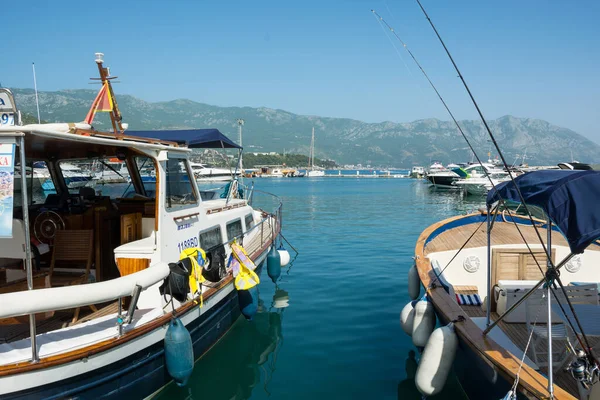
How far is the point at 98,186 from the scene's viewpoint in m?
8.79

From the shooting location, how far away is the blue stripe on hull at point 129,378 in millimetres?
4754

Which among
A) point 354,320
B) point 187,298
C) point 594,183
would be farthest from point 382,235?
point 594,183

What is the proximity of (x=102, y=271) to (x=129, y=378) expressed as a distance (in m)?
2.40

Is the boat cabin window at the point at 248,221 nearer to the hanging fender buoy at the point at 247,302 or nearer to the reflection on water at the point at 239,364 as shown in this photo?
the reflection on water at the point at 239,364

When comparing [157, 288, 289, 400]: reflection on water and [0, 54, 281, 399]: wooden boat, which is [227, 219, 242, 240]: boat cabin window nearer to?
[0, 54, 281, 399]: wooden boat

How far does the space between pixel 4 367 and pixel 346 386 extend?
15.4ft

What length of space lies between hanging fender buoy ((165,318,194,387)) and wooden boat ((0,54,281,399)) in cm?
17

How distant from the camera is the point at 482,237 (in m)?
10.1

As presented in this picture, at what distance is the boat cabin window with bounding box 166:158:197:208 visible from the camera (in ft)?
23.8

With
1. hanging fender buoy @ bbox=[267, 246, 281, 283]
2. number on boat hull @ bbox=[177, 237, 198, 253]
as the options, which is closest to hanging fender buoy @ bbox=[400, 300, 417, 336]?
number on boat hull @ bbox=[177, 237, 198, 253]

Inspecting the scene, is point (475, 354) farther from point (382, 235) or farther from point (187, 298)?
point (382, 235)

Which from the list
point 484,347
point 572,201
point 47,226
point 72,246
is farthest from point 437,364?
point 47,226

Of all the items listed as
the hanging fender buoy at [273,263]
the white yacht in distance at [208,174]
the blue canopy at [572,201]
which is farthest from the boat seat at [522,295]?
the white yacht in distance at [208,174]

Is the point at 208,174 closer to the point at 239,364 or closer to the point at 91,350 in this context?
the point at 239,364
